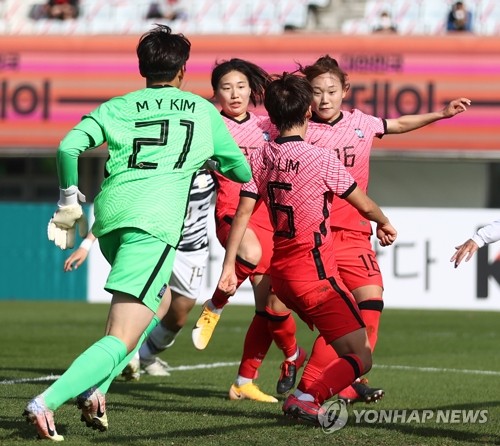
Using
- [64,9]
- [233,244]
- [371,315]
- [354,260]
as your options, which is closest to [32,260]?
[64,9]

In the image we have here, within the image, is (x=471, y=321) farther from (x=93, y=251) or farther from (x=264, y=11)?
(x=264, y=11)

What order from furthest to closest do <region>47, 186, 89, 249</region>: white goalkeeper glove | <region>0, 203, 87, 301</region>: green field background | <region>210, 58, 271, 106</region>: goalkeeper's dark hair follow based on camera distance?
<region>0, 203, 87, 301</region>: green field background
<region>210, 58, 271, 106</region>: goalkeeper's dark hair
<region>47, 186, 89, 249</region>: white goalkeeper glove

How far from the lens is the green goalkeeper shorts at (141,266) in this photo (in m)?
5.93

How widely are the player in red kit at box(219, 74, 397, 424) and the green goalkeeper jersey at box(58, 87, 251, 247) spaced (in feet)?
2.32

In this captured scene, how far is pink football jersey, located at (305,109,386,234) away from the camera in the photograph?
795 centimetres

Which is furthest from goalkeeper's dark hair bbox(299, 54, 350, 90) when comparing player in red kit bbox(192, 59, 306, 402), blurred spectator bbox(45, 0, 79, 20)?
blurred spectator bbox(45, 0, 79, 20)

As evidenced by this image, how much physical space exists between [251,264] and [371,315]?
1.06 metres

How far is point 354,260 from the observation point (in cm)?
785

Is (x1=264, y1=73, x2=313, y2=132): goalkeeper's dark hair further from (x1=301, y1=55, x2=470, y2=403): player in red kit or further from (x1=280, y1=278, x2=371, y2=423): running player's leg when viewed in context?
(x1=301, y1=55, x2=470, y2=403): player in red kit

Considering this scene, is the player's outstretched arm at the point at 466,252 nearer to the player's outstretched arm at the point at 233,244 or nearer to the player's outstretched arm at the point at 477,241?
the player's outstretched arm at the point at 477,241

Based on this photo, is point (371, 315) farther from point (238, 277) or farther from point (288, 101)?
point (288, 101)

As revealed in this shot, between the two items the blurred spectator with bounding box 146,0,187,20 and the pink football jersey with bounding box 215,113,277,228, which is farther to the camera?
the blurred spectator with bounding box 146,0,187,20

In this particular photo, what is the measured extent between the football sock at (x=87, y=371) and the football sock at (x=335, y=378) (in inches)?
47.1

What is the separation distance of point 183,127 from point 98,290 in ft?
48.7
